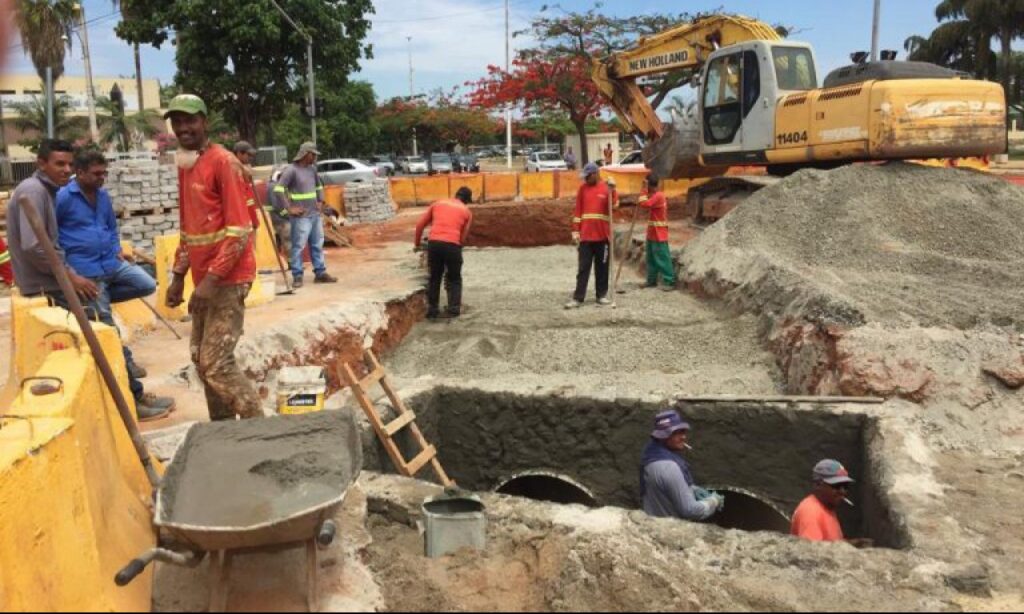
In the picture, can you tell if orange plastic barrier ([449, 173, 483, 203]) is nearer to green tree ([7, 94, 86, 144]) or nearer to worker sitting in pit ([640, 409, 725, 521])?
worker sitting in pit ([640, 409, 725, 521])

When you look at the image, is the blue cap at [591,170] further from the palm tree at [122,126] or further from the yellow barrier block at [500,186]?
the palm tree at [122,126]

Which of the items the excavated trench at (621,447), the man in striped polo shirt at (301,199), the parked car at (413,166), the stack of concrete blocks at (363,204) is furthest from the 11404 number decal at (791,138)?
the parked car at (413,166)

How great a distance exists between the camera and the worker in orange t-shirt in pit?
4379mm

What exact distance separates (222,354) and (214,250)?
21.8 inches

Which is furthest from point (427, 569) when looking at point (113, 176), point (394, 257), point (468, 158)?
point (468, 158)

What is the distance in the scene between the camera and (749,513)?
6.64 meters

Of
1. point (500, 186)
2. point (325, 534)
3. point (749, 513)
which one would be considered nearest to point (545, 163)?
point (500, 186)

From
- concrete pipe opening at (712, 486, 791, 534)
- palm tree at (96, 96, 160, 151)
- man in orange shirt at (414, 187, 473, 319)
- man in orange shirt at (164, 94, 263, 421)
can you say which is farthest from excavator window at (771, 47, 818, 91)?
palm tree at (96, 96, 160, 151)

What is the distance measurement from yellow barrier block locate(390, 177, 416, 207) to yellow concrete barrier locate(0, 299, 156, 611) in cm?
2035

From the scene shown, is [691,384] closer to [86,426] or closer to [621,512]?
[621,512]

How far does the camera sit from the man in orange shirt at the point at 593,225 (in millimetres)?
9312

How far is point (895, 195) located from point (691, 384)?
15.3 ft

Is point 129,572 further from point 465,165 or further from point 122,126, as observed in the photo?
point 465,165

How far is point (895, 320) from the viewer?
654 cm
